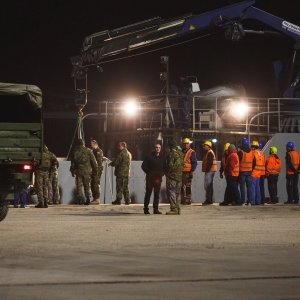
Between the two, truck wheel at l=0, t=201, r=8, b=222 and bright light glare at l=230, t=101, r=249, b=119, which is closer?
truck wheel at l=0, t=201, r=8, b=222

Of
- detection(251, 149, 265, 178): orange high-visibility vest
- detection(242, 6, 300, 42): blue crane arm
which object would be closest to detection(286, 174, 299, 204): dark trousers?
detection(251, 149, 265, 178): orange high-visibility vest

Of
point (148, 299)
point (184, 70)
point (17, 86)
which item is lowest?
point (148, 299)

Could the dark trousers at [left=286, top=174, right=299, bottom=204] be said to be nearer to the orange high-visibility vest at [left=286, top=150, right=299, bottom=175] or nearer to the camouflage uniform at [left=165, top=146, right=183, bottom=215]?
the orange high-visibility vest at [left=286, top=150, right=299, bottom=175]

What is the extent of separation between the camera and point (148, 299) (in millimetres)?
8695

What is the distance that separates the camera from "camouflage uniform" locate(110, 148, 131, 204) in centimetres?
2722

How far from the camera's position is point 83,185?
1075 inches

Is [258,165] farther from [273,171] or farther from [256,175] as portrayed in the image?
[273,171]

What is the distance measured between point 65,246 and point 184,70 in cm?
3193

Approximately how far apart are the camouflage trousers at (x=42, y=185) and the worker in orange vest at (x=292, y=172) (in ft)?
24.6

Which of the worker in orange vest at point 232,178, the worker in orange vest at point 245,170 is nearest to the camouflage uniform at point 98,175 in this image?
the worker in orange vest at point 232,178

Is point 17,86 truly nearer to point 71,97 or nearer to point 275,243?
point 275,243

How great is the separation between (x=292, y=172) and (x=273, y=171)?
583mm

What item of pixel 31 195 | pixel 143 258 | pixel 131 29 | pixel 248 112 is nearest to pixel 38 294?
pixel 143 258

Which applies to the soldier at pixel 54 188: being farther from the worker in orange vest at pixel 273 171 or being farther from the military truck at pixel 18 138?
the military truck at pixel 18 138
